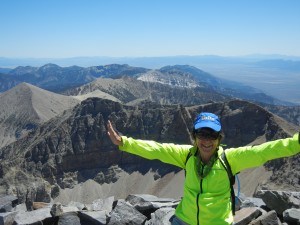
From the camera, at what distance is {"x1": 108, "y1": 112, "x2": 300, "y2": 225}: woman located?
7.82 m

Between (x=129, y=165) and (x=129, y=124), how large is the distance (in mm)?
13433

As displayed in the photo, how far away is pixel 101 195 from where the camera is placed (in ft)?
297

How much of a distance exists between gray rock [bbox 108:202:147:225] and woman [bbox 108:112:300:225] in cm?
572

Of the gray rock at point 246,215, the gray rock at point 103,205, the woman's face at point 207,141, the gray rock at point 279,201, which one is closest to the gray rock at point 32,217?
the gray rock at point 103,205

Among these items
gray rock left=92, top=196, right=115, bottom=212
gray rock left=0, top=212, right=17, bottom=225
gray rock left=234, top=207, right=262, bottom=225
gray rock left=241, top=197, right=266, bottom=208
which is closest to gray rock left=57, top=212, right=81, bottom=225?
gray rock left=92, top=196, right=115, bottom=212

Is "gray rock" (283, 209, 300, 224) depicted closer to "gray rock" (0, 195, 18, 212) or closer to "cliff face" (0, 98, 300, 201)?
"gray rock" (0, 195, 18, 212)

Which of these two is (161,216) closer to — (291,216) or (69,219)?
(69,219)

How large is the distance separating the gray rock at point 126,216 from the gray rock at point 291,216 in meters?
5.12

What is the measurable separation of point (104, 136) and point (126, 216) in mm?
93062

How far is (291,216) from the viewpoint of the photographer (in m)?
13.8

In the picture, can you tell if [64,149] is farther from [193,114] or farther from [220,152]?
[220,152]

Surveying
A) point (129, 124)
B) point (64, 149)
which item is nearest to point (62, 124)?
point (64, 149)

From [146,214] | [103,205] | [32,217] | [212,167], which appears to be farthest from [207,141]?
[103,205]

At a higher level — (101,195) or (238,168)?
(238,168)
